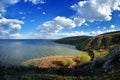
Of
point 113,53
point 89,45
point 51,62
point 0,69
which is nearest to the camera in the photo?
point 0,69

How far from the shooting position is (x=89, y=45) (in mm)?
136250

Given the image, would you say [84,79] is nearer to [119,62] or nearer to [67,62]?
[119,62]

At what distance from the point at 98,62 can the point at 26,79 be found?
38.4ft

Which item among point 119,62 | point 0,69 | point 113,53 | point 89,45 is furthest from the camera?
point 89,45

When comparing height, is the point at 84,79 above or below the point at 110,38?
below

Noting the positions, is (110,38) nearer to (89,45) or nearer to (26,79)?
(89,45)

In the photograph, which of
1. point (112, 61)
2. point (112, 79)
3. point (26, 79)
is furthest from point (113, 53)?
point (26, 79)

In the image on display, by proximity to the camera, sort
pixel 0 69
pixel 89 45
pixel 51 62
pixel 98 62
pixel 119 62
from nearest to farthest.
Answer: pixel 0 69 < pixel 119 62 < pixel 98 62 < pixel 51 62 < pixel 89 45

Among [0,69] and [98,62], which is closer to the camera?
[0,69]

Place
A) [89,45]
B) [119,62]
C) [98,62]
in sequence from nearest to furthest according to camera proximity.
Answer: [119,62] < [98,62] < [89,45]

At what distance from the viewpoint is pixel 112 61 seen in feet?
85.3

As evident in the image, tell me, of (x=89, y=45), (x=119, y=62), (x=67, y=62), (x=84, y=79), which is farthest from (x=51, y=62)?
(x=89, y=45)

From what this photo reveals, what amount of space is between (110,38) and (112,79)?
403 feet

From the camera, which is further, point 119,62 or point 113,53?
point 113,53
